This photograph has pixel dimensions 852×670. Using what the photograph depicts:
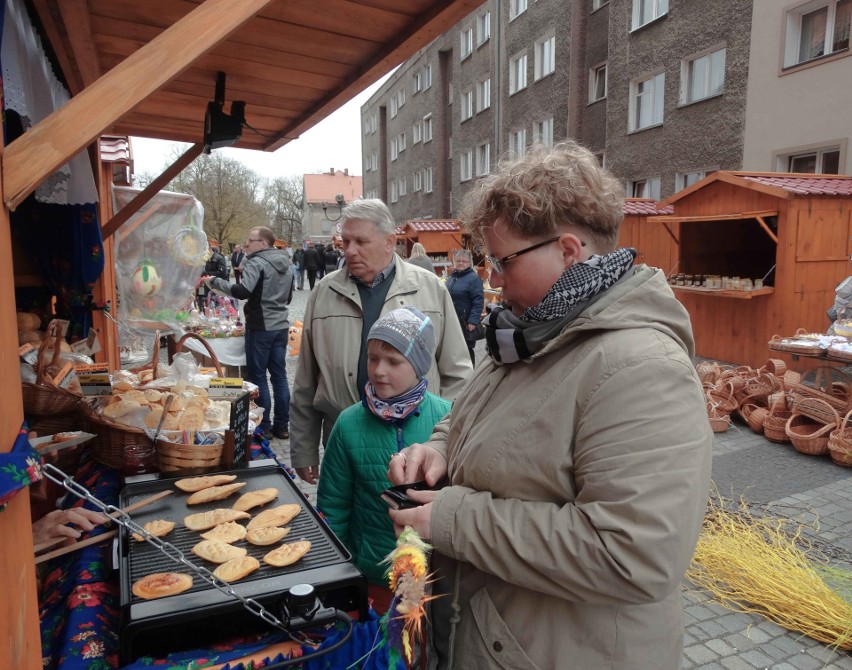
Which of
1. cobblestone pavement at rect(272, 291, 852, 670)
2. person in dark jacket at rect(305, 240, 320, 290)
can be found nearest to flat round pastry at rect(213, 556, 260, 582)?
cobblestone pavement at rect(272, 291, 852, 670)

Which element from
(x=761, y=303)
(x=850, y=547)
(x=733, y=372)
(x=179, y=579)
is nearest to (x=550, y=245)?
(x=179, y=579)

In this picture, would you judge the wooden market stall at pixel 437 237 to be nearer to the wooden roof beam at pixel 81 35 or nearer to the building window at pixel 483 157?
the building window at pixel 483 157

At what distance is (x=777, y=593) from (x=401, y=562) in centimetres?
313

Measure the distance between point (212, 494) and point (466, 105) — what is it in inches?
1143

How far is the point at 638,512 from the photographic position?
1057 millimetres

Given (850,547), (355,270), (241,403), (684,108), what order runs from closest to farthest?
1. (241,403)
2. (355,270)
3. (850,547)
4. (684,108)

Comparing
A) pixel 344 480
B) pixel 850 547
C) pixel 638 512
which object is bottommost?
pixel 850 547

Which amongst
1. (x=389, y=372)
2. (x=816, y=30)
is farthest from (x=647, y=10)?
(x=389, y=372)

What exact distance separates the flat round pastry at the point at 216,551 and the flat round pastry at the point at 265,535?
0.15ft

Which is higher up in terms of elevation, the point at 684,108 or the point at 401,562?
the point at 684,108

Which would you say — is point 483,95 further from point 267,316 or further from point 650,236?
point 267,316

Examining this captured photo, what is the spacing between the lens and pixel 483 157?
89.8 feet

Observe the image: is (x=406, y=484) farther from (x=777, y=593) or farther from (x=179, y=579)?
(x=777, y=593)

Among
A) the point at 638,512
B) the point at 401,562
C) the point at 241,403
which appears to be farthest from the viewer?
the point at 241,403
